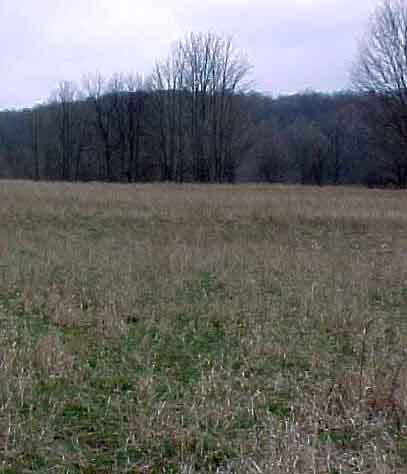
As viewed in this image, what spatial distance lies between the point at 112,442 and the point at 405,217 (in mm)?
16221

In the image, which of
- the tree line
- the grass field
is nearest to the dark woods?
the tree line

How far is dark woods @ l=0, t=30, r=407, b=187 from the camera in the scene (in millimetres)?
51219

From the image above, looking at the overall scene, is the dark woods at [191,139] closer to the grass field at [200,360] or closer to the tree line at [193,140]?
the tree line at [193,140]

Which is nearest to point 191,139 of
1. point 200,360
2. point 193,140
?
point 193,140

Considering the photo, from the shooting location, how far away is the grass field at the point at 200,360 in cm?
334

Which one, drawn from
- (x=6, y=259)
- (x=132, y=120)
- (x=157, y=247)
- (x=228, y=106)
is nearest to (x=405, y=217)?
(x=157, y=247)

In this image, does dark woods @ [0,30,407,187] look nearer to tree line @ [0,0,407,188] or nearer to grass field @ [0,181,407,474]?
tree line @ [0,0,407,188]

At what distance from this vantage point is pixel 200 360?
5133 millimetres

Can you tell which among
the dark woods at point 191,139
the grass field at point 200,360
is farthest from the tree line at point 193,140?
the grass field at point 200,360

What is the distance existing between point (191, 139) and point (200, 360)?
49.1 metres

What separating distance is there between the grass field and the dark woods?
36.1 m

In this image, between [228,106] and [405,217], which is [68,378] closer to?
[405,217]

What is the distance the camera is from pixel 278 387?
4.45 metres

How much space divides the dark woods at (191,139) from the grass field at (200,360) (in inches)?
1422
